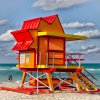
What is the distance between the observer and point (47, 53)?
31719mm

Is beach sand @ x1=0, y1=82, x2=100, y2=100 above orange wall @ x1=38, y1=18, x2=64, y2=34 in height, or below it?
below

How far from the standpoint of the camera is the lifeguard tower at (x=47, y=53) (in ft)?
103

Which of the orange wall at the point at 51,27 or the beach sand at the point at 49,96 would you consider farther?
the orange wall at the point at 51,27

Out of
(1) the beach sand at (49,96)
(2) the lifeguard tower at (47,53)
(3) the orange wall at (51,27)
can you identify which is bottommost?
(1) the beach sand at (49,96)

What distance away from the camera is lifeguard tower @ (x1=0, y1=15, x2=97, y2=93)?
103 feet

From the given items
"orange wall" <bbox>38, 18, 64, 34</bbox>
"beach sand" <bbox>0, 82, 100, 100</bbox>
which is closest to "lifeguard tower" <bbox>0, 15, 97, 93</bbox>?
"orange wall" <bbox>38, 18, 64, 34</bbox>

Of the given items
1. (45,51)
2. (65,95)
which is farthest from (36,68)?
(65,95)

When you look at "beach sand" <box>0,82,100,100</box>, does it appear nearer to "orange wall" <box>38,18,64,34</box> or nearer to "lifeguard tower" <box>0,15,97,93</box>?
"lifeguard tower" <box>0,15,97,93</box>

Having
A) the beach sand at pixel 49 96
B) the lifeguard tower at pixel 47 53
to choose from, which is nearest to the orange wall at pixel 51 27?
the lifeguard tower at pixel 47 53

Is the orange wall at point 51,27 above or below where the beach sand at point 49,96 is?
above

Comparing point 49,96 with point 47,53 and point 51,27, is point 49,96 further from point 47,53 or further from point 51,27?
point 51,27

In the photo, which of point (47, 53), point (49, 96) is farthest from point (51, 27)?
point (49, 96)

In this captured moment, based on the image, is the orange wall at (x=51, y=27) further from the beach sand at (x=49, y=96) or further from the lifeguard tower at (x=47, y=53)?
the beach sand at (x=49, y=96)

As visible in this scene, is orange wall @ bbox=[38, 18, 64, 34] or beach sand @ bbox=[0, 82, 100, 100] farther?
orange wall @ bbox=[38, 18, 64, 34]
